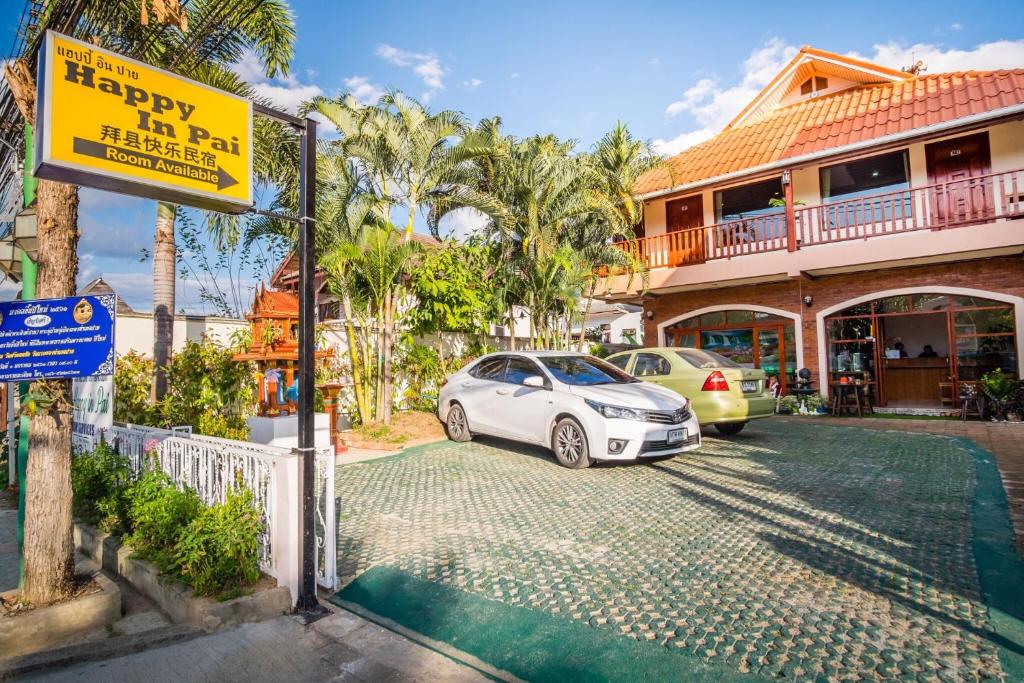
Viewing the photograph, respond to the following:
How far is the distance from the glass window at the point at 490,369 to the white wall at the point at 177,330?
13.5 feet

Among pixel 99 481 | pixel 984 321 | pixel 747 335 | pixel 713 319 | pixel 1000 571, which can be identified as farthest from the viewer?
pixel 713 319

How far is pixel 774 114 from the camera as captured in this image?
55.3 feet

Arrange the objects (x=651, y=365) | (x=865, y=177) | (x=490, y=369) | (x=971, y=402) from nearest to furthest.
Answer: (x=490, y=369), (x=651, y=365), (x=971, y=402), (x=865, y=177)

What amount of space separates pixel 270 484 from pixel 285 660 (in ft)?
3.78

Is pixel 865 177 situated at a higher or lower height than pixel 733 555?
higher

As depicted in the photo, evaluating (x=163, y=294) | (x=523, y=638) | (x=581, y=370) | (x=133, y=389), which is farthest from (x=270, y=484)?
(x=163, y=294)

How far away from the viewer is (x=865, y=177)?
1372cm

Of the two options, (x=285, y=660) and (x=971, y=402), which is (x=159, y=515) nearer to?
(x=285, y=660)

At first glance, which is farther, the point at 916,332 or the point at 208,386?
the point at 916,332

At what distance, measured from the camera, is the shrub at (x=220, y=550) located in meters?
3.57

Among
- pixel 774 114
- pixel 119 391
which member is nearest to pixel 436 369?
pixel 119 391

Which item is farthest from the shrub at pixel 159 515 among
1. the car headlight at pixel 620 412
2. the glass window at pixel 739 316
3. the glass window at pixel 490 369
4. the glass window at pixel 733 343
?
the glass window at pixel 739 316

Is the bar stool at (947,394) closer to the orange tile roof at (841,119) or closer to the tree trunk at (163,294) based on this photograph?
the orange tile roof at (841,119)

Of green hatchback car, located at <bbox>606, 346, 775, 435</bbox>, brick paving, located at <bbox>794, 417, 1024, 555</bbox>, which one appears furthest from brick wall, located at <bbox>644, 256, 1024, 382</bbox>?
green hatchback car, located at <bbox>606, 346, 775, 435</bbox>
